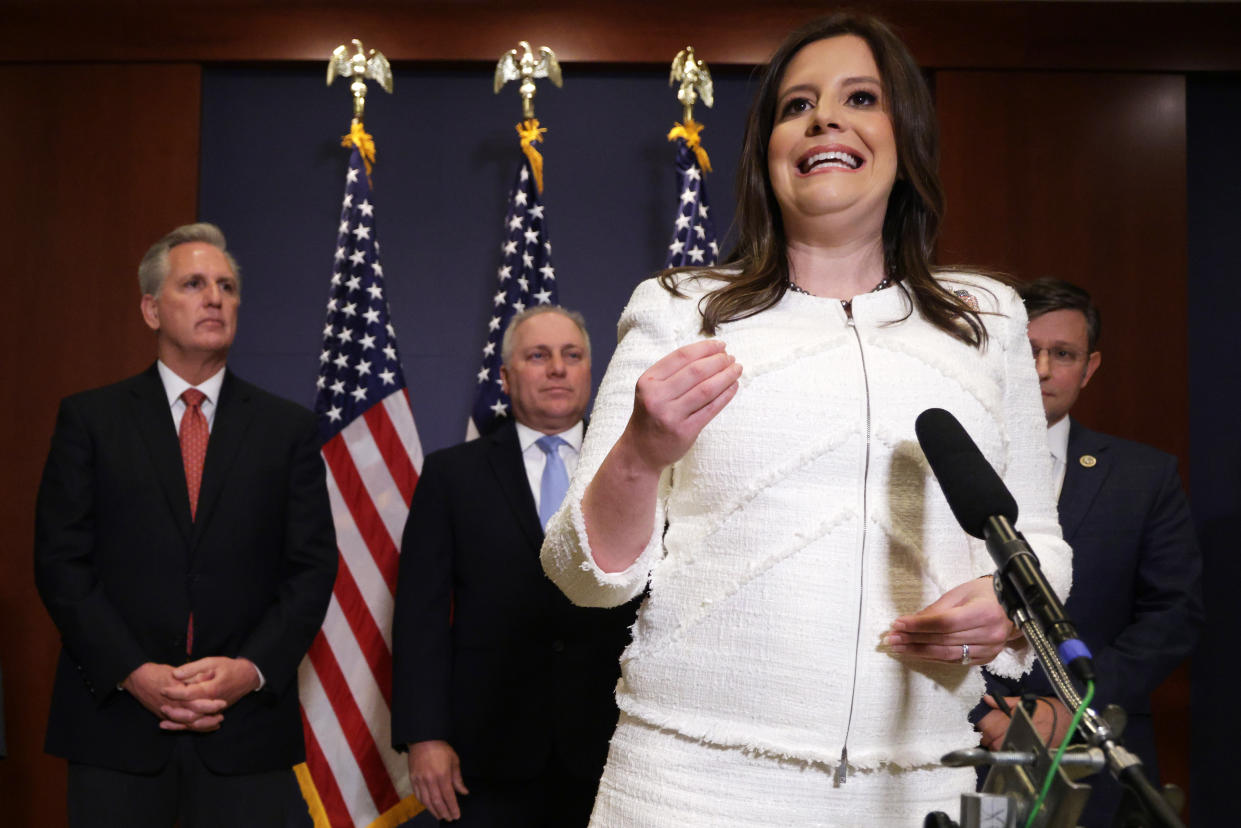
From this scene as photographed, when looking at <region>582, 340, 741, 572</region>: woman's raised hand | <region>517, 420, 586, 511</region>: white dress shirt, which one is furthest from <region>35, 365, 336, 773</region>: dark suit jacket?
<region>582, 340, 741, 572</region>: woman's raised hand

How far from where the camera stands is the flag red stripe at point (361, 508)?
3982 millimetres

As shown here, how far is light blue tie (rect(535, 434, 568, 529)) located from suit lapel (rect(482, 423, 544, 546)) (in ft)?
0.13

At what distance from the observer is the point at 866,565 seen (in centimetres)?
128

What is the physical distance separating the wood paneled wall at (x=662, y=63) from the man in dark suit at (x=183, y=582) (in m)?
1.24

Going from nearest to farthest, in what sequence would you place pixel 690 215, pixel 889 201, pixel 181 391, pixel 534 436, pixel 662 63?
pixel 889 201 < pixel 181 391 < pixel 534 436 < pixel 690 215 < pixel 662 63

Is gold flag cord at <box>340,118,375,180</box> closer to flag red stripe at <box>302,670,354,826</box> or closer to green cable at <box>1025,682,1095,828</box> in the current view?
flag red stripe at <box>302,670,354,826</box>

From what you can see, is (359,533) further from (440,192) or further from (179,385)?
(440,192)

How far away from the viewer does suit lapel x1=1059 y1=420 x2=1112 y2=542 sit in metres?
2.96

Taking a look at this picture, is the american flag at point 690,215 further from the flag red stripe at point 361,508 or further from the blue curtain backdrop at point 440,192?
the flag red stripe at point 361,508

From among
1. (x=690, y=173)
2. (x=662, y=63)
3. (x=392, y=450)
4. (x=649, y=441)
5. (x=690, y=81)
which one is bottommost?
(x=649, y=441)

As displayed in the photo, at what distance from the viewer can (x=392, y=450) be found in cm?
412

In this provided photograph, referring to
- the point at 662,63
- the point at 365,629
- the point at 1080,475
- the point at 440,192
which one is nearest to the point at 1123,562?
the point at 1080,475

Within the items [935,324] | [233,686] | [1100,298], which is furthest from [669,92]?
[935,324]

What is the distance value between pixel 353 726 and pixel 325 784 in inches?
7.5
